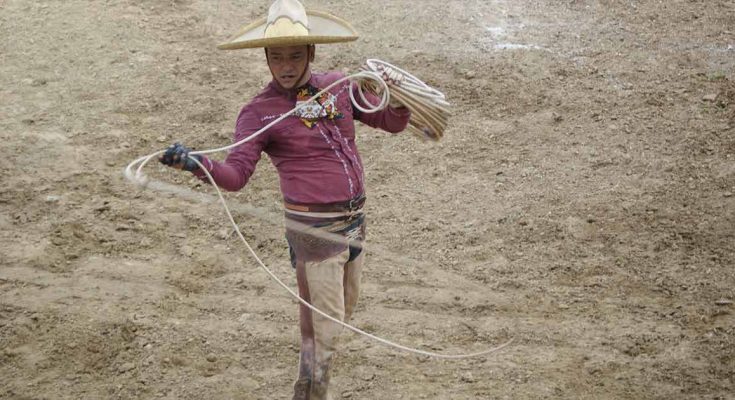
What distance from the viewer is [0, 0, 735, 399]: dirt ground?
14.0 ft

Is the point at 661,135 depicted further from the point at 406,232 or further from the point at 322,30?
the point at 322,30

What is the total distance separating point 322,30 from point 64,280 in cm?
228

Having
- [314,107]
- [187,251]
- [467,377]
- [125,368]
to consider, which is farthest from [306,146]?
[187,251]

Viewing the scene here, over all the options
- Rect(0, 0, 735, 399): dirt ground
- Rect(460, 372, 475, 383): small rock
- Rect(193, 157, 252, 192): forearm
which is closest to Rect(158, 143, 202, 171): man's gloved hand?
Rect(193, 157, 252, 192): forearm

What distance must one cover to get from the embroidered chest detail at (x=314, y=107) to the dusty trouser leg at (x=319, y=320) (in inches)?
19.8

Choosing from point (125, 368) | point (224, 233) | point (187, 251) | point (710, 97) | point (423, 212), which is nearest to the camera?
point (125, 368)

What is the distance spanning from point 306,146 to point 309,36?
0.39 metres

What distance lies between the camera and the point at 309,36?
3334mm

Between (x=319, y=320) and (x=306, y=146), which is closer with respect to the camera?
(x=306, y=146)

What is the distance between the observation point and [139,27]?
7.99 metres

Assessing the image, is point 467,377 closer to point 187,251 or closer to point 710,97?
point 187,251

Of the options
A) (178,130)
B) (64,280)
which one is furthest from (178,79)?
(64,280)

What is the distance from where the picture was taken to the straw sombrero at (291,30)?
3348 millimetres

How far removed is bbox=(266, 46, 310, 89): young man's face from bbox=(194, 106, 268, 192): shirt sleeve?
0.16m
